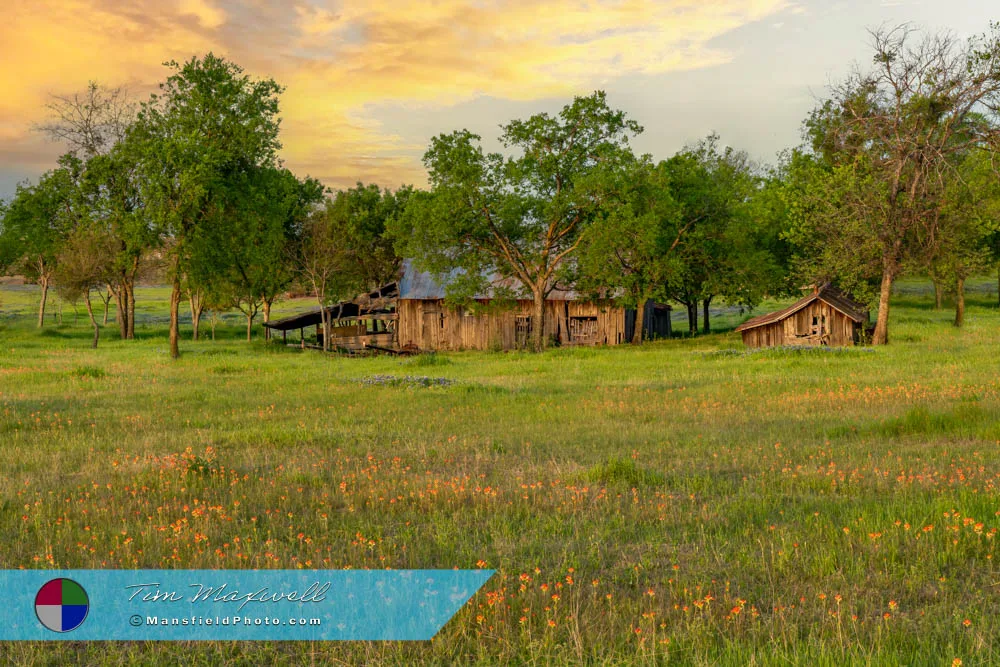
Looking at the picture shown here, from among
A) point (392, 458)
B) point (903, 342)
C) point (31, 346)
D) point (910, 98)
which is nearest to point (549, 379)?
point (392, 458)

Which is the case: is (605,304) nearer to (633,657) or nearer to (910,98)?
(910,98)

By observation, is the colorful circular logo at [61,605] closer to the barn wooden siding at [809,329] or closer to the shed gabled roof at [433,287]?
the shed gabled roof at [433,287]

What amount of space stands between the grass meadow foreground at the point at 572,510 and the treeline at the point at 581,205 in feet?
72.6

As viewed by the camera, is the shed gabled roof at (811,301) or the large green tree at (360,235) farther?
the large green tree at (360,235)

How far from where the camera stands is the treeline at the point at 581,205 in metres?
39.4

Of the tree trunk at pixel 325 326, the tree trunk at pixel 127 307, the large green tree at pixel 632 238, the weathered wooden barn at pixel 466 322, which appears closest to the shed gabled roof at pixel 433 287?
the weathered wooden barn at pixel 466 322

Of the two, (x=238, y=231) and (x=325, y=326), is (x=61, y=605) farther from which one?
(x=325, y=326)

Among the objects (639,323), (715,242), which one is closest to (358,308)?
(639,323)

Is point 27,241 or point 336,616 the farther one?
point 27,241

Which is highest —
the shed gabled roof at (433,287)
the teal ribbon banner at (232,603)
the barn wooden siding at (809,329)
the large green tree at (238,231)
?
the large green tree at (238,231)

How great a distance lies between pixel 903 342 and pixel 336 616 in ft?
137

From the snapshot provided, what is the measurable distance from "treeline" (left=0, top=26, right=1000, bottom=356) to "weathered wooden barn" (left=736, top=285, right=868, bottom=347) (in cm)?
178

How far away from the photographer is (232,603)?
6023mm

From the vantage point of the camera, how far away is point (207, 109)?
40.2 metres
